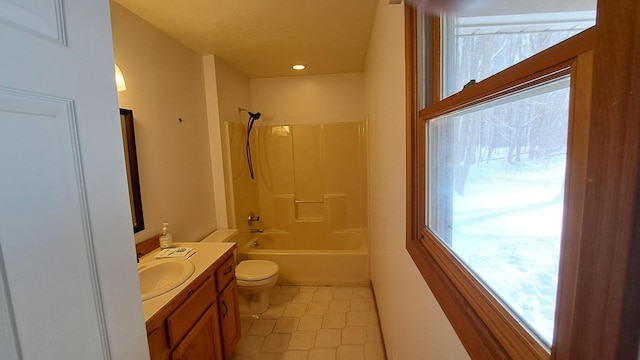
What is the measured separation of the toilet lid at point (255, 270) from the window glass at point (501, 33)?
213cm

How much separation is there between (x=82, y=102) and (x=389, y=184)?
1349mm

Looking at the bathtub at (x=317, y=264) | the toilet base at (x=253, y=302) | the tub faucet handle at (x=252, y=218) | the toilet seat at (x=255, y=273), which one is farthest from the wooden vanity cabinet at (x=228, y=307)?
the tub faucet handle at (x=252, y=218)

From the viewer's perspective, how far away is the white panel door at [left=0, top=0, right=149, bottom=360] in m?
0.44

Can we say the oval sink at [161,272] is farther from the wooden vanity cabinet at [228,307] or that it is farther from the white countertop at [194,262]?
the wooden vanity cabinet at [228,307]

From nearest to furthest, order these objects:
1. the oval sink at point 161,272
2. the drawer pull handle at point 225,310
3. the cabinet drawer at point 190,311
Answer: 1. the cabinet drawer at point 190,311
2. the oval sink at point 161,272
3. the drawer pull handle at point 225,310

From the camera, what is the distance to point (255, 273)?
2391mm

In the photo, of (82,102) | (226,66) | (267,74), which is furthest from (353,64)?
(82,102)

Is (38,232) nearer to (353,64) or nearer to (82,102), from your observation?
(82,102)

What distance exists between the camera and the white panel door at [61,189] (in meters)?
0.44

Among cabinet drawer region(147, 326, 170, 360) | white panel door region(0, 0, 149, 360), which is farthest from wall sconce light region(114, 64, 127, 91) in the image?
cabinet drawer region(147, 326, 170, 360)

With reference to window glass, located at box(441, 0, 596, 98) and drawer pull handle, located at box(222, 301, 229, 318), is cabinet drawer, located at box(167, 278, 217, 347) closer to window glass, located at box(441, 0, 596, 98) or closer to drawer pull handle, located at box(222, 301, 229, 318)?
drawer pull handle, located at box(222, 301, 229, 318)

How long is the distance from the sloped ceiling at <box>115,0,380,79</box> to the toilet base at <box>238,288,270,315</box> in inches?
89.2

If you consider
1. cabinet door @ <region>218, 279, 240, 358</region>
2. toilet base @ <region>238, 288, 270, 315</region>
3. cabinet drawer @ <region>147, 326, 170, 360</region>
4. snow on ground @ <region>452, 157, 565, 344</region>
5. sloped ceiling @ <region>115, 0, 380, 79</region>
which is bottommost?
toilet base @ <region>238, 288, 270, 315</region>

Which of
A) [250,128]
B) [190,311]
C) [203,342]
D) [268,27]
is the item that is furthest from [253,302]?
[268,27]
